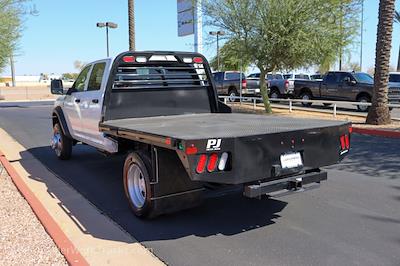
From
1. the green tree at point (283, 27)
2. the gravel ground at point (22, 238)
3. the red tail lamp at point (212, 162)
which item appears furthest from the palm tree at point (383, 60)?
the gravel ground at point (22, 238)

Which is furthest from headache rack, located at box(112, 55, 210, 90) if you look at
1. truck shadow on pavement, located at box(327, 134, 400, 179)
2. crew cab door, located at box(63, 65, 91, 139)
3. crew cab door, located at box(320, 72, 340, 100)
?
crew cab door, located at box(320, 72, 340, 100)

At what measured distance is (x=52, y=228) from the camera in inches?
191

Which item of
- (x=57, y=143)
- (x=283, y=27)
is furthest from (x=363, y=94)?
(x=57, y=143)

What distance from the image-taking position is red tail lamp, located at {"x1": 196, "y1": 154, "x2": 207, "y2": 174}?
4191mm

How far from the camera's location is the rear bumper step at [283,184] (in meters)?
4.53

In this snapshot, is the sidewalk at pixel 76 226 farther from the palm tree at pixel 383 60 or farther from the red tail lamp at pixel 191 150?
the palm tree at pixel 383 60

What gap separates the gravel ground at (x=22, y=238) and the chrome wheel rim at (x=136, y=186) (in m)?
1.15

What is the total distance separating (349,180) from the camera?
697cm

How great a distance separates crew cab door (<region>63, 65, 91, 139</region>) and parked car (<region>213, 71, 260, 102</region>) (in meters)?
19.1

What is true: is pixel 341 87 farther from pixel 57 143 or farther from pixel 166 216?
pixel 166 216

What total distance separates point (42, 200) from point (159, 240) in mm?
2448

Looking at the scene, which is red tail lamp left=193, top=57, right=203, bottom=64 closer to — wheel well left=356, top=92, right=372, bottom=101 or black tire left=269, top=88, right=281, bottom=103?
wheel well left=356, top=92, right=372, bottom=101

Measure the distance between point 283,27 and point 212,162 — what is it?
13422 mm

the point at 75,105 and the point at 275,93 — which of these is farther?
the point at 275,93
